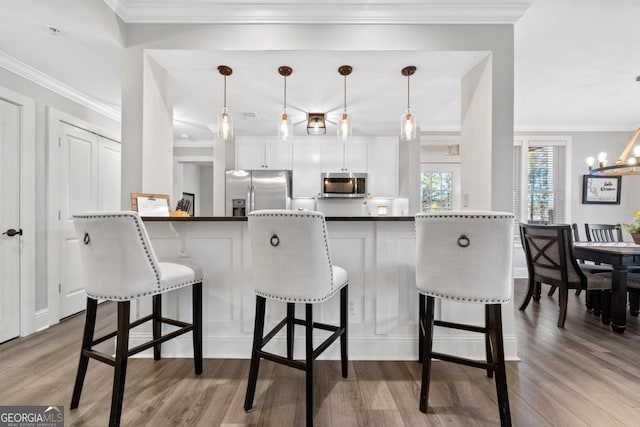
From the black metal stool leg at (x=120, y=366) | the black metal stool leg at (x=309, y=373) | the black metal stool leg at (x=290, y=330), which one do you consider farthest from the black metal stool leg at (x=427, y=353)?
the black metal stool leg at (x=120, y=366)

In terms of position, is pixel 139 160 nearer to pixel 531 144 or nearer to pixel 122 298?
pixel 122 298

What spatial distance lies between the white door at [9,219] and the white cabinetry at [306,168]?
3.15 meters

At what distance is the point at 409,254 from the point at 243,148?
11.9ft

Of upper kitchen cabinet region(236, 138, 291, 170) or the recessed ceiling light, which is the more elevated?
the recessed ceiling light

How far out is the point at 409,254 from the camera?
2084mm

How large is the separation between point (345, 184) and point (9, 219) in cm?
375

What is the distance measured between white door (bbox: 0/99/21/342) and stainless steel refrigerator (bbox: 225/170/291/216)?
247 cm

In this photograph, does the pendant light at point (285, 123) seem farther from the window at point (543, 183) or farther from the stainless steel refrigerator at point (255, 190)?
the window at point (543, 183)

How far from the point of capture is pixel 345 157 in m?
4.83

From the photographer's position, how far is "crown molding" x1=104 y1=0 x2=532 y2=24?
6.73ft

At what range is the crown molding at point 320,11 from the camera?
2053 millimetres

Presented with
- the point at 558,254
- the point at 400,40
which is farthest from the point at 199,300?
the point at 558,254

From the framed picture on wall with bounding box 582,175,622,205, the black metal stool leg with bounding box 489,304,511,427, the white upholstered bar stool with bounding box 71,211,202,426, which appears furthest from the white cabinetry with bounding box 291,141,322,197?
the framed picture on wall with bounding box 582,175,622,205

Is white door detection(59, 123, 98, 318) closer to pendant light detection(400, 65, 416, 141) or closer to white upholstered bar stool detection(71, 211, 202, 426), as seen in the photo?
white upholstered bar stool detection(71, 211, 202, 426)
